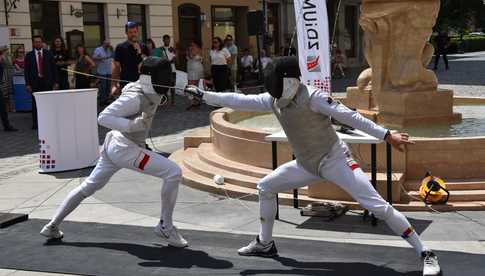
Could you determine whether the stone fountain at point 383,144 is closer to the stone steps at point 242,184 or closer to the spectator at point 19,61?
the stone steps at point 242,184

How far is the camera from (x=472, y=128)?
957 cm

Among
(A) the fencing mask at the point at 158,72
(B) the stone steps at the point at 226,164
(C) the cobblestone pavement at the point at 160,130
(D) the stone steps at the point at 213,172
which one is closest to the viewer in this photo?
(A) the fencing mask at the point at 158,72

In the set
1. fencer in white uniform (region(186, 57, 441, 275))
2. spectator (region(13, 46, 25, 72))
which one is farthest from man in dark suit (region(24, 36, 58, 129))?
fencer in white uniform (region(186, 57, 441, 275))


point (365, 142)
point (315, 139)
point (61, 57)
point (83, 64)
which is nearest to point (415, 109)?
point (365, 142)

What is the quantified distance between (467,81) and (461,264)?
19.3 m

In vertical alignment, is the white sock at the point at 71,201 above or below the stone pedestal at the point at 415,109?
below

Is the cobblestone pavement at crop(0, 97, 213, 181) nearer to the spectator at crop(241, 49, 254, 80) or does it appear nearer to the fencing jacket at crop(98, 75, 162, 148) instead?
the fencing jacket at crop(98, 75, 162, 148)

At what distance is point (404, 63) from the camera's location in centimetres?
992

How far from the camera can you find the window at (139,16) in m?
23.6

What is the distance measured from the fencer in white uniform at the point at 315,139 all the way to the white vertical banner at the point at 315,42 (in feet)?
14.4

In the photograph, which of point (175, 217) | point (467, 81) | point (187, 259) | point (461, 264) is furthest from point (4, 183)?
point (467, 81)

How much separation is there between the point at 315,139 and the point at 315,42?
186 inches

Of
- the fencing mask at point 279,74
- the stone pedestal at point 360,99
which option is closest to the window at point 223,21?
the stone pedestal at point 360,99

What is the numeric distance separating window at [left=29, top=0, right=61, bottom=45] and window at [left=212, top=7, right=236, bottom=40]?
808cm
